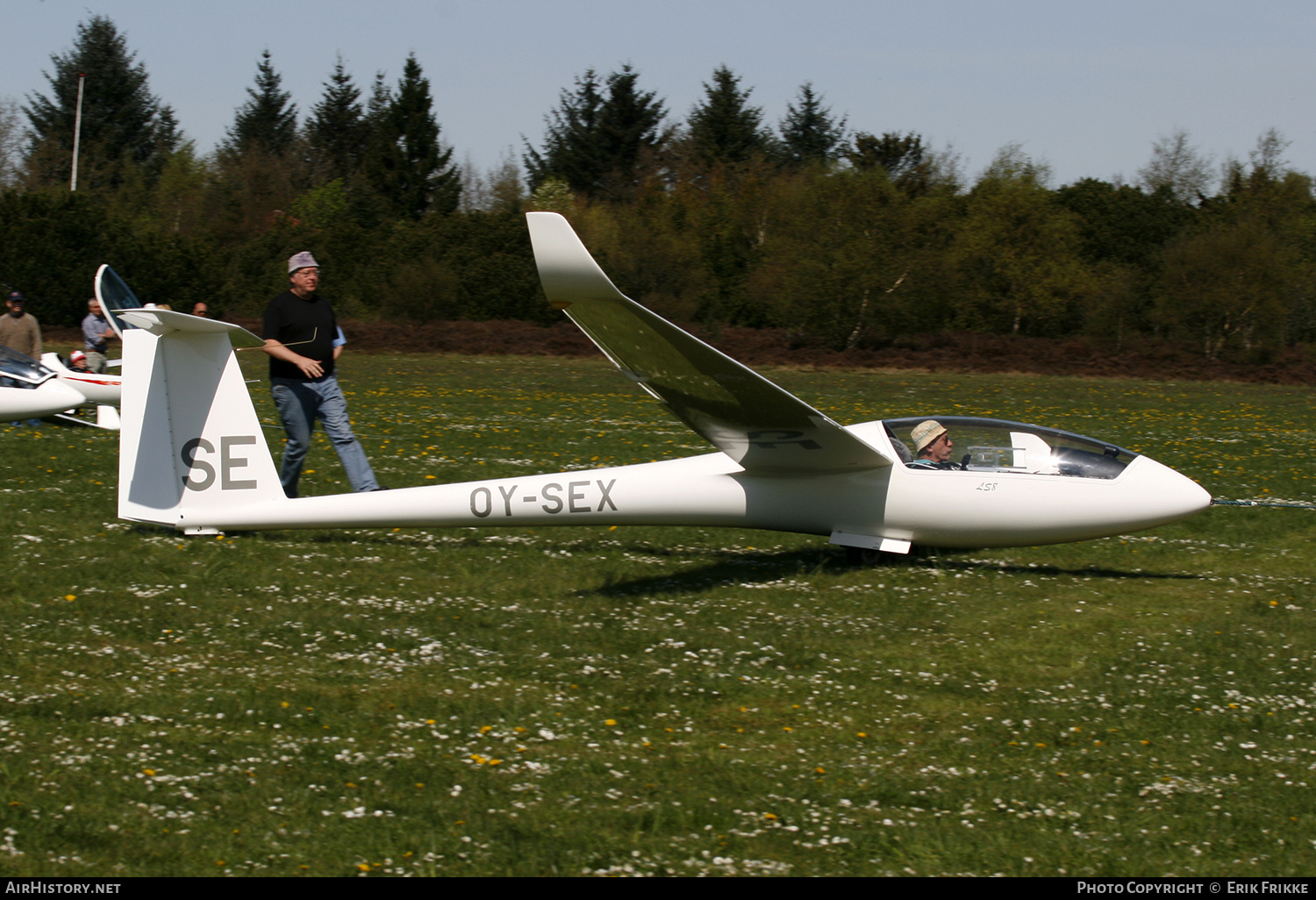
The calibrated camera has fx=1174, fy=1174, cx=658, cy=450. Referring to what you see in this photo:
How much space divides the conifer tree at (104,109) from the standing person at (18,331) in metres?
64.0

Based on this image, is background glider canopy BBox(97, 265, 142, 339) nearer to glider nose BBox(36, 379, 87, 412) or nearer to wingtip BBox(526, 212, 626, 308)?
glider nose BBox(36, 379, 87, 412)

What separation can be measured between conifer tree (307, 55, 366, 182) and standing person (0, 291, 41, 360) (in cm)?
6692

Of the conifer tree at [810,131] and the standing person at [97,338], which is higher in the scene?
the conifer tree at [810,131]

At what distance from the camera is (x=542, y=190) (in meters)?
66.1

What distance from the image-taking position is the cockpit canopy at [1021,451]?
839 centimetres

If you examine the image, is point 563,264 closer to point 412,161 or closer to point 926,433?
point 926,433

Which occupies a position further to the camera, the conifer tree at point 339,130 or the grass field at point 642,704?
the conifer tree at point 339,130

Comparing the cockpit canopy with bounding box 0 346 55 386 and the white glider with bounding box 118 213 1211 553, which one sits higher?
the cockpit canopy with bounding box 0 346 55 386

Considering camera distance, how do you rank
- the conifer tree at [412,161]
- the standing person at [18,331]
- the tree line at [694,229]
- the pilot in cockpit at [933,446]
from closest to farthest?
the pilot in cockpit at [933,446]
the standing person at [18,331]
the tree line at [694,229]
the conifer tree at [412,161]

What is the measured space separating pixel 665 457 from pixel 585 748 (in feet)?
30.9

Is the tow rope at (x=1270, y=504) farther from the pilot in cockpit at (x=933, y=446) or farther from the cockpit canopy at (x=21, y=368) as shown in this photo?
the cockpit canopy at (x=21, y=368)

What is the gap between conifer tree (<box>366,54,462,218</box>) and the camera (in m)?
68.4

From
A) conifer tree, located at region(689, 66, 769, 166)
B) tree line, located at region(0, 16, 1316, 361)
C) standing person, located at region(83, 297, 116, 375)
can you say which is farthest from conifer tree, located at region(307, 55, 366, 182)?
standing person, located at region(83, 297, 116, 375)

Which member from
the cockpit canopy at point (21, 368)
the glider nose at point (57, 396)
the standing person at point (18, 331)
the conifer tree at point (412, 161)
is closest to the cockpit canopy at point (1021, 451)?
the glider nose at point (57, 396)
